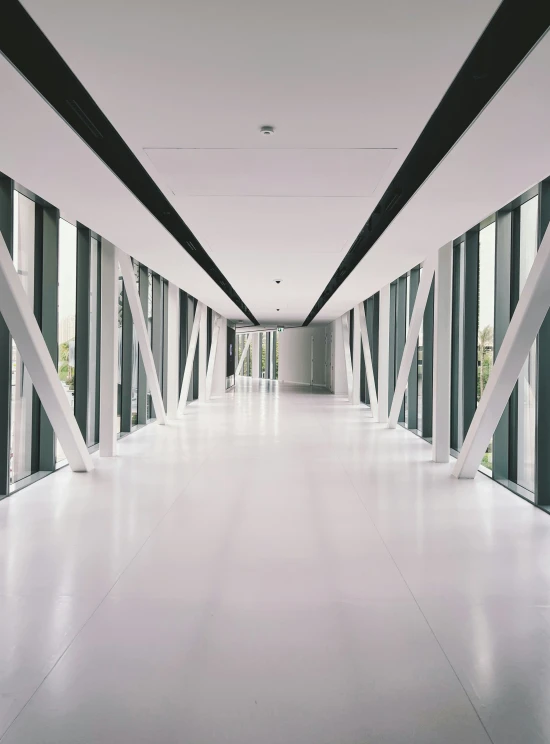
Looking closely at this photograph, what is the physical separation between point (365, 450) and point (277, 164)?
7581 millimetres

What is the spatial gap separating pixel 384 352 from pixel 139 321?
24.3ft

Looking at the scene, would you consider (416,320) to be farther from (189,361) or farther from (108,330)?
(189,361)

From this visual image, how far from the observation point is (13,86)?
4141mm

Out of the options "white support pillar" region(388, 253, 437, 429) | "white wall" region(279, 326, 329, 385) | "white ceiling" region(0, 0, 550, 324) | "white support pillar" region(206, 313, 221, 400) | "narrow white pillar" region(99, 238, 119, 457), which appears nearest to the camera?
"white ceiling" region(0, 0, 550, 324)

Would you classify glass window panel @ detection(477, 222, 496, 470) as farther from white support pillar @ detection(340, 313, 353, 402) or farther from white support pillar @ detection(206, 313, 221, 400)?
white support pillar @ detection(206, 313, 221, 400)

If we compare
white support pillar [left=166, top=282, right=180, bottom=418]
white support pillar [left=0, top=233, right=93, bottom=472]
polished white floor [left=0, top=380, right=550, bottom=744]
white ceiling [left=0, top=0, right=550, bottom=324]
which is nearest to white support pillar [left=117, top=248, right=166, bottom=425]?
white support pillar [left=166, top=282, right=180, bottom=418]

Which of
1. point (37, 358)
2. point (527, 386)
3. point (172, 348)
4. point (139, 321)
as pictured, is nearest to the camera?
point (37, 358)

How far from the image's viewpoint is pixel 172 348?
58.6 ft

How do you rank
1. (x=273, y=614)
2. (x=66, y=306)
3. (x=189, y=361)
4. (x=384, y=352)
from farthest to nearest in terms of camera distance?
(x=189, y=361) < (x=384, y=352) < (x=66, y=306) < (x=273, y=614)

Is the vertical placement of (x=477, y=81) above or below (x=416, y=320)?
above

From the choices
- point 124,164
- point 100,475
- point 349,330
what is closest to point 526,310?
point 124,164

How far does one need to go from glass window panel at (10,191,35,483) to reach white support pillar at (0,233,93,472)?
20.4 inches

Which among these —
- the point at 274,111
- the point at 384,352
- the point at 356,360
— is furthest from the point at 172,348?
the point at 274,111

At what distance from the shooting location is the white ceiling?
3.52m
